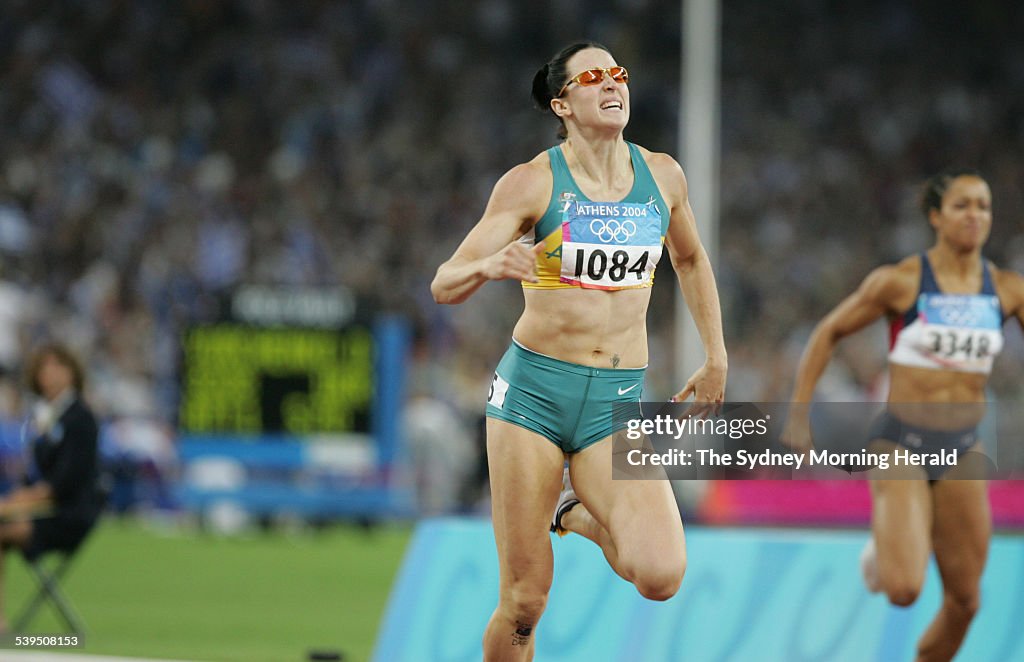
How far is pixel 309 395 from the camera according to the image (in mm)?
18391

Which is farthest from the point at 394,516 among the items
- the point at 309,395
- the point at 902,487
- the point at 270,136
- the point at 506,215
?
the point at 506,215

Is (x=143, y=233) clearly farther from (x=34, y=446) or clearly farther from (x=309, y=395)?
(x=34, y=446)

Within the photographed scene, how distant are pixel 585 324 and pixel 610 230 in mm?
391

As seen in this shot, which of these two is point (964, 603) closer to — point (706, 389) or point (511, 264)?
point (706, 389)

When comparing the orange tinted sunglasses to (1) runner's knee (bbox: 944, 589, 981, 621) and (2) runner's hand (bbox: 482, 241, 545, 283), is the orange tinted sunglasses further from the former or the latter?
(1) runner's knee (bbox: 944, 589, 981, 621)

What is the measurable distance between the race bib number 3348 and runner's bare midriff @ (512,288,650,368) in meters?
0.06

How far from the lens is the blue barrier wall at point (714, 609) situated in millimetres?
8750

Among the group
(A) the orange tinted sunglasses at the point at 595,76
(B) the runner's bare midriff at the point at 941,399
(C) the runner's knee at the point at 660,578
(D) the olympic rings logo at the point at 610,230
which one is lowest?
(C) the runner's knee at the point at 660,578

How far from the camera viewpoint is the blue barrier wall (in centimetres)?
875

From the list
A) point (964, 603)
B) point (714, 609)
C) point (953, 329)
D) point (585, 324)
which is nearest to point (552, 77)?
point (585, 324)

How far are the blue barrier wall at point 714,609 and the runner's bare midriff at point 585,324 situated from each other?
2761 millimetres

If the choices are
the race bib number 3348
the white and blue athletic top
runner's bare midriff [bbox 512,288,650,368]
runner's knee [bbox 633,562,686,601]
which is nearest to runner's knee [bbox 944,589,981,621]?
the white and blue athletic top

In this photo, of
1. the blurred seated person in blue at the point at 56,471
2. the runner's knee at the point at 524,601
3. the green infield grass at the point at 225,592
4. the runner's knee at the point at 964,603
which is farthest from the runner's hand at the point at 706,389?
the blurred seated person in blue at the point at 56,471

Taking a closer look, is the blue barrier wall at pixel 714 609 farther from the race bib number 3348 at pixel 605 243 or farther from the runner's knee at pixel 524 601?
the race bib number 3348 at pixel 605 243
